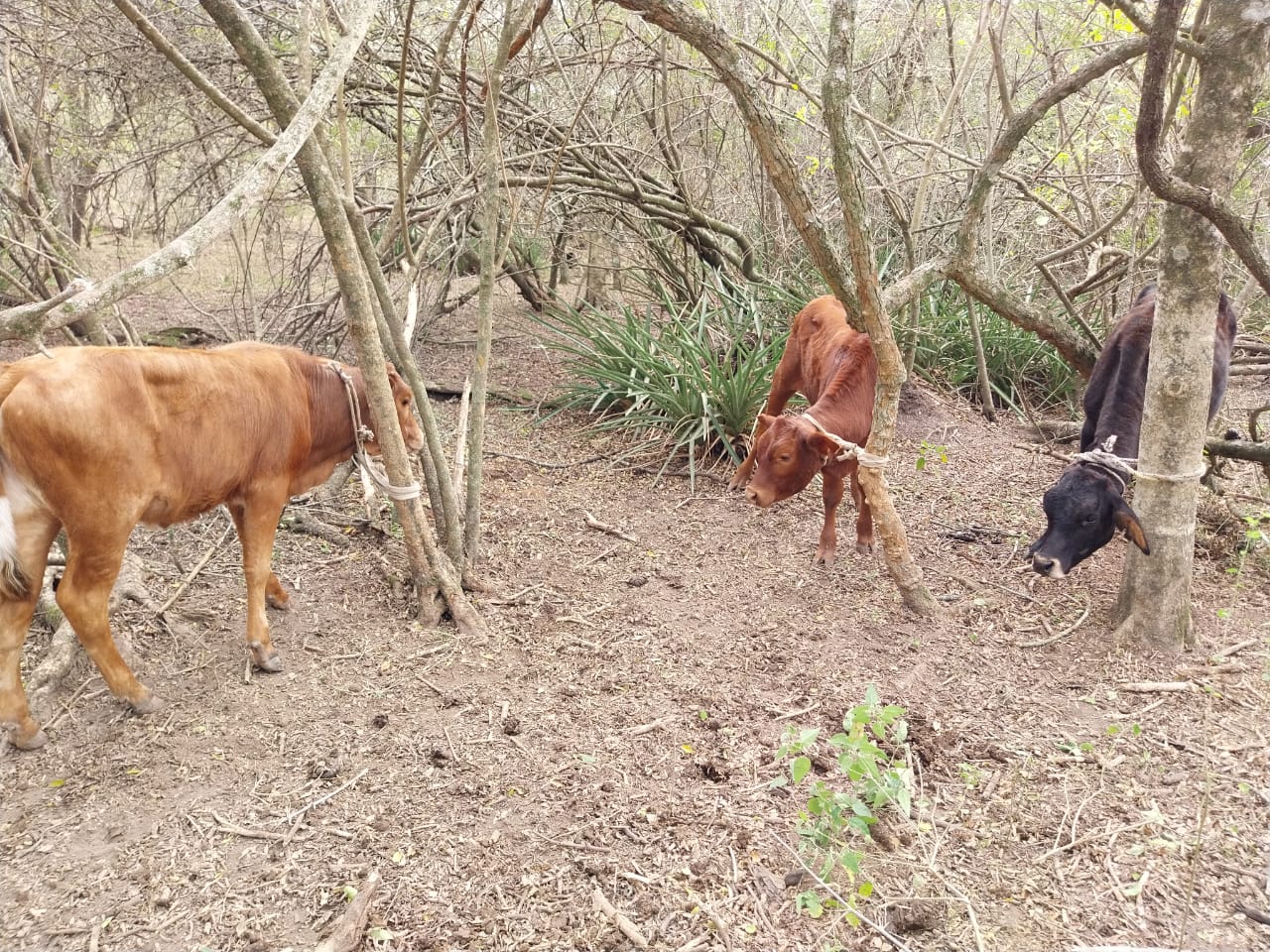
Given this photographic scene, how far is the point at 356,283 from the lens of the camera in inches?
141

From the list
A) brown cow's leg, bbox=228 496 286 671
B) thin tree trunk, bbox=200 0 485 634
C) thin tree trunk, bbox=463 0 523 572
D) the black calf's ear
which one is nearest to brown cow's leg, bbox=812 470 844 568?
the black calf's ear

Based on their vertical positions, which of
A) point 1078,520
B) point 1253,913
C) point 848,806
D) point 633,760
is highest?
point 1078,520

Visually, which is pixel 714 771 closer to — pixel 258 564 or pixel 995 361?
pixel 258 564

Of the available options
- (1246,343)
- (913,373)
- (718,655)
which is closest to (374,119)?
(913,373)

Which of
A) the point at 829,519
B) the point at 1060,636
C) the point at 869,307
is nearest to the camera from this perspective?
the point at 869,307

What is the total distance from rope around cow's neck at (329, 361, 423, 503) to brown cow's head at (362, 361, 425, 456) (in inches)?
1.9

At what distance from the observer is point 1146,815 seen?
113 inches

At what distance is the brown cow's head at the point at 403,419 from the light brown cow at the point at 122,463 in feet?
1.05

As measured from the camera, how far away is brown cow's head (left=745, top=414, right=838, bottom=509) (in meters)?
4.36

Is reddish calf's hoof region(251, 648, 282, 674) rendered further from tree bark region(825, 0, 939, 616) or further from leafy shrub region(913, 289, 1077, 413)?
leafy shrub region(913, 289, 1077, 413)

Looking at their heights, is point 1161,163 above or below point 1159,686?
above

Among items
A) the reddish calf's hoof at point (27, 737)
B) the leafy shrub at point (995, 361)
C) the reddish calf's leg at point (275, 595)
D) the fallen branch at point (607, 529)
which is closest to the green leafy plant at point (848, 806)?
the fallen branch at point (607, 529)

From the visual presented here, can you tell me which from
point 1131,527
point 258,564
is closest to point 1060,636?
point 1131,527

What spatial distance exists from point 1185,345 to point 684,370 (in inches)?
136
